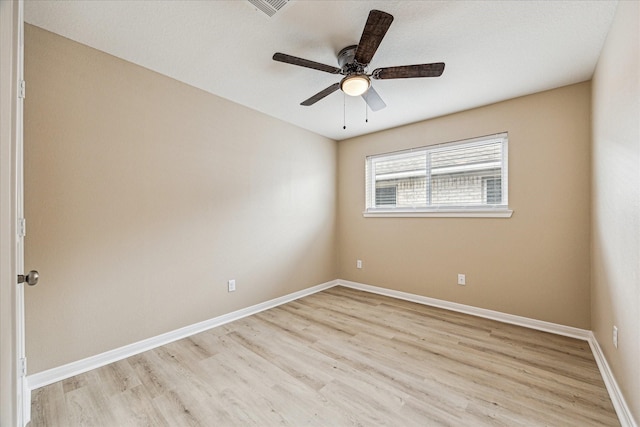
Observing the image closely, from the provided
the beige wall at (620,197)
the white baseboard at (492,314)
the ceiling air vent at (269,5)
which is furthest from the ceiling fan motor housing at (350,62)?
the white baseboard at (492,314)

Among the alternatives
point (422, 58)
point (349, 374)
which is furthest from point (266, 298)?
point (422, 58)

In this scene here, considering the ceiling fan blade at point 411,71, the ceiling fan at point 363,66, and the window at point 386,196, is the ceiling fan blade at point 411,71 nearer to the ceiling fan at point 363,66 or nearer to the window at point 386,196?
the ceiling fan at point 363,66

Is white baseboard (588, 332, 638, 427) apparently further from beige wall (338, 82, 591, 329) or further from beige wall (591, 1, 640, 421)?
beige wall (338, 82, 591, 329)

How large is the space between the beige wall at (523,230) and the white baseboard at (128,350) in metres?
2.09

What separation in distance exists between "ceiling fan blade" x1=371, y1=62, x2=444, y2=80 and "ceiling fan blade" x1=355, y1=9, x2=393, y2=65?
17cm

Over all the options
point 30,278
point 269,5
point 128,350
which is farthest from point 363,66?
point 128,350

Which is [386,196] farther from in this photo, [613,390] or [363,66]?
[613,390]

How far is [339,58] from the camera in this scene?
2.15 meters

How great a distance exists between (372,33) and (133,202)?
225 cm

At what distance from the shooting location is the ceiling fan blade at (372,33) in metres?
1.47

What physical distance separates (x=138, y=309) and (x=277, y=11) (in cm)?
254

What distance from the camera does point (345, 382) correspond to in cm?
191

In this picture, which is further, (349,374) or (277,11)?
(349,374)

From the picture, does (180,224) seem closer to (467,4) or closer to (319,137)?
(319,137)
